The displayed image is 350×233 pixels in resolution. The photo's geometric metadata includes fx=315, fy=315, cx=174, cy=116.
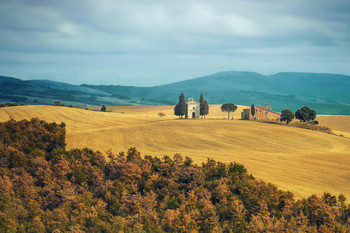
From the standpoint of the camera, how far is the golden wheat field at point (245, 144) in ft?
141

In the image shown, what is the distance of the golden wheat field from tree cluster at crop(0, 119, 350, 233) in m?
10.4

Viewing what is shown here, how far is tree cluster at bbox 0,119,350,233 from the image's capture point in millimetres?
23031

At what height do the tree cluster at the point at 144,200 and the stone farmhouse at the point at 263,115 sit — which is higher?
the stone farmhouse at the point at 263,115

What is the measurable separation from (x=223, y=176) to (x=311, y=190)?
12075mm

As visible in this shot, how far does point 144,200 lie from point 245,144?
4294cm

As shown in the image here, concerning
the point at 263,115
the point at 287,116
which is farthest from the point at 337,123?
the point at 287,116

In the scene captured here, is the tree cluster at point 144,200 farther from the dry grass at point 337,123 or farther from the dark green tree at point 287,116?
the dry grass at point 337,123

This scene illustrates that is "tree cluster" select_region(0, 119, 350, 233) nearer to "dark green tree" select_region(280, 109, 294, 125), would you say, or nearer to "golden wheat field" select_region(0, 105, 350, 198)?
"golden wheat field" select_region(0, 105, 350, 198)

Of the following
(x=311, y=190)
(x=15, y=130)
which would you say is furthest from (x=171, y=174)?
(x=15, y=130)

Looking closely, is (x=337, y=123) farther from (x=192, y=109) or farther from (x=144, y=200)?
(x=144, y=200)

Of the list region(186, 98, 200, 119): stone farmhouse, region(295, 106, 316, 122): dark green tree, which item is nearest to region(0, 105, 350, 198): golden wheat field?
region(186, 98, 200, 119): stone farmhouse

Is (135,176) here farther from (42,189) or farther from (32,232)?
(32,232)

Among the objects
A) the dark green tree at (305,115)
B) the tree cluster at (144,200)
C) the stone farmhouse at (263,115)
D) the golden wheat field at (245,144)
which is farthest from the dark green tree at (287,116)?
the tree cluster at (144,200)

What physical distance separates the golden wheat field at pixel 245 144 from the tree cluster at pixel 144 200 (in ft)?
34.0
